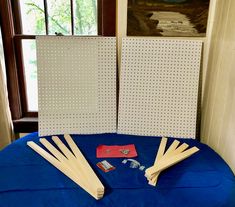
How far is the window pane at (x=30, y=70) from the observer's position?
1.70 meters

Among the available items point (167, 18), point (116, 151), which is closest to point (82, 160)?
point (116, 151)

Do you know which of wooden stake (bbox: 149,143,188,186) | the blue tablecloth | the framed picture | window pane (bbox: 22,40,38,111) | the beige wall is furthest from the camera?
window pane (bbox: 22,40,38,111)

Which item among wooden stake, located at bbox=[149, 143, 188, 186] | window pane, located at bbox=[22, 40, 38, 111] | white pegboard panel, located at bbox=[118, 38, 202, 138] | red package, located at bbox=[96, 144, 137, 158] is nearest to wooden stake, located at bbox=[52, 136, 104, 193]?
red package, located at bbox=[96, 144, 137, 158]

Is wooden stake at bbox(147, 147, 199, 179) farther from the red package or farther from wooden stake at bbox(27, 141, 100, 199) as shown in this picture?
wooden stake at bbox(27, 141, 100, 199)

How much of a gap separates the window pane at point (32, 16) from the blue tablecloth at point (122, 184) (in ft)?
2.72

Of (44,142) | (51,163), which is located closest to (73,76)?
(44,142)

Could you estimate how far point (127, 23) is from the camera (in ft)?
4.82

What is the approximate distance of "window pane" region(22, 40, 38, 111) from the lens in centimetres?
170

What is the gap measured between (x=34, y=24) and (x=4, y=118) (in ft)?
2.27

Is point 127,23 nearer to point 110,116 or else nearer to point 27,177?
point 110,116

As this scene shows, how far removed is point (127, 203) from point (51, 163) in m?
0.46

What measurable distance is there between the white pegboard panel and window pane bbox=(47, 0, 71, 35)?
1.58 ft

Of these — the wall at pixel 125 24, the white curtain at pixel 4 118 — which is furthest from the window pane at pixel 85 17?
the white curtain at pixel 4 118

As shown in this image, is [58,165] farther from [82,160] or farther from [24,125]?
[24,125]
